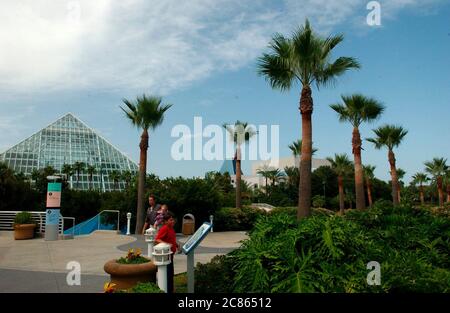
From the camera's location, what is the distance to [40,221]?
16.8 m

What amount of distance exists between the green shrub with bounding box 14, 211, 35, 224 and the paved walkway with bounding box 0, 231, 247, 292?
810 mm

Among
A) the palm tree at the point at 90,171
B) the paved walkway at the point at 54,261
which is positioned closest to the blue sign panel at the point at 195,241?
the paved walkway at the point at 54,261

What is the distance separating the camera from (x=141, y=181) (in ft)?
65.3

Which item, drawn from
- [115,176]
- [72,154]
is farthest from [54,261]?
[72,154]

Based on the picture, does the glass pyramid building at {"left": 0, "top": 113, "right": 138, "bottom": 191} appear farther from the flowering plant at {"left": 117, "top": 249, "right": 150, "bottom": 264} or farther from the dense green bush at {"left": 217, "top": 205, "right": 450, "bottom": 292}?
the dense green bush at {"left": 217, "top": 205, "right": 450, "bottom": 292}

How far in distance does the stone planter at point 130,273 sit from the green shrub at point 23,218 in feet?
38.3

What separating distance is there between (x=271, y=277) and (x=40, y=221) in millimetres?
14886

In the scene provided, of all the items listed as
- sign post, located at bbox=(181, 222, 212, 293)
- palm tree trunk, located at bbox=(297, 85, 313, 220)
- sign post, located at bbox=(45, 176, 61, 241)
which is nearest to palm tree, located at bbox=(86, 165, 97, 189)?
sign post, located at bbox=(45, 176, 61, 241)

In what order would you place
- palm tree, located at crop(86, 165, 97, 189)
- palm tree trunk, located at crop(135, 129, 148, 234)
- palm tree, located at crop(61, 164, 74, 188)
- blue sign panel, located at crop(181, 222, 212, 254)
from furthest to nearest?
palm tree, located at crop(86, 165, 97, 189) → palm tree, located at crop(61, 164, 74, 188) → palm tree trunk, located at crop(135, 129, 148, 234) → blue sign panel, located at crop(181, 222, 212, 254)

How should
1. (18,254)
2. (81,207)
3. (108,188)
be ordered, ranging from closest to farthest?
(18,254), (81,207), (108,188)

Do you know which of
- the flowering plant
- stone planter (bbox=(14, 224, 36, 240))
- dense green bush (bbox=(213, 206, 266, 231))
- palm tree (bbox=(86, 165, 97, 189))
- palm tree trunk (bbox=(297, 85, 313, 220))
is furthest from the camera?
palm tree (bbox=(86, 165, 97, 189))

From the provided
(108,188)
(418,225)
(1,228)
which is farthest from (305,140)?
(108,188)

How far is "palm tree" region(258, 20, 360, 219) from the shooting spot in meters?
14.1

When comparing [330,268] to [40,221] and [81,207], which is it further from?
[81,207]
